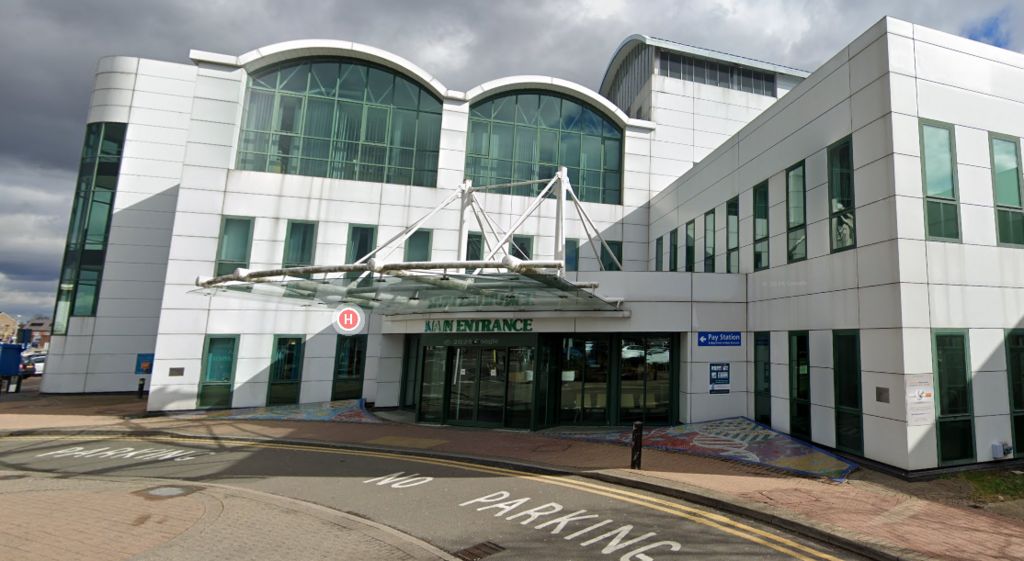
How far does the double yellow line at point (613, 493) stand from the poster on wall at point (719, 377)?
7058 millimetres

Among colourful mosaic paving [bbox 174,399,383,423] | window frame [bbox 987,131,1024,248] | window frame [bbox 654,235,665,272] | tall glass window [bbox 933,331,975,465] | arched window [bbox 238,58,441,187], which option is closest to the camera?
tall glass window [bbox 933,331,975,465]

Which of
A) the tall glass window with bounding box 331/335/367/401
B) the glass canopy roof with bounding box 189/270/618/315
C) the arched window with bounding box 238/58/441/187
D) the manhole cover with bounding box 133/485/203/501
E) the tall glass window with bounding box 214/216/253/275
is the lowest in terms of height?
the manhole cover with bounding box 133/485/203/501

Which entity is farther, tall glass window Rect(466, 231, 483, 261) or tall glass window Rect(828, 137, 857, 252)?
tall glass window Rect(466, 231, 483, 261)

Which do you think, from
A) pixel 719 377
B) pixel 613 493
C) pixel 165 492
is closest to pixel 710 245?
pixel 719 377

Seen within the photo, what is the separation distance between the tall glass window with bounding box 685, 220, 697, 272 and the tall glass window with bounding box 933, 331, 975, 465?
9.26m

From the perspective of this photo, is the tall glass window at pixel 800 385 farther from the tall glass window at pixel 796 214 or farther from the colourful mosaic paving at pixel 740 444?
the tall glass window at pixel 796 214

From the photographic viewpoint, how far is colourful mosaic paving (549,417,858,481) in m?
10.2

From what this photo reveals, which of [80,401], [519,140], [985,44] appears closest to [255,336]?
[80,401]

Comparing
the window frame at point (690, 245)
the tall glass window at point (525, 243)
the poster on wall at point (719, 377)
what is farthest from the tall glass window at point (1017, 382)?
the tall glass window at point (525, 243)

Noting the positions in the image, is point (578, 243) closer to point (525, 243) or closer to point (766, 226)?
point (525, 243)

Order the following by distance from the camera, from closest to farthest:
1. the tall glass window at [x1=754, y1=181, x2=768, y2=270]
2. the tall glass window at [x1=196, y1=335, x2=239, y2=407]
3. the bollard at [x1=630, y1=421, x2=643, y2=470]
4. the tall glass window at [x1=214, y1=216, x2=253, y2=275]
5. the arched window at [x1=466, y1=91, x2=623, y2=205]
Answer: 1. the bollard at [x1=630, y1=421, x2=643, y2=470]
2. the tall glass window at [x1=754, y1=181, x2=768, y2=270]
3. the tall glass window at [x1=196, y1=335, x2=239, y2=407]
4. the tall glass window at [x1=214, y1=216, x2=253, y2=275]
5. the arched window at [x1=466, y1=91, x2=623, y2=205]

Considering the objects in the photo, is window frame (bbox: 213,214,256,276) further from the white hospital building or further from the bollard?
the bollard

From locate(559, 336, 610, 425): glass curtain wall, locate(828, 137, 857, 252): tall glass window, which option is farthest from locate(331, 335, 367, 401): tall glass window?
locate(828, 137, 857, 252): tall glass window

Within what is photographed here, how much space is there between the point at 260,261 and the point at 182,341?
407 centimetres
